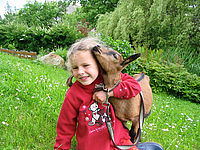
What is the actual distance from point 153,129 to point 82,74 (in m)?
2.07

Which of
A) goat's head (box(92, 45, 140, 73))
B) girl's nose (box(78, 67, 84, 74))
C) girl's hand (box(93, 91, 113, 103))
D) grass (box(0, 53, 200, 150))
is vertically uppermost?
goat's head (box(92, 45, 140, 73))

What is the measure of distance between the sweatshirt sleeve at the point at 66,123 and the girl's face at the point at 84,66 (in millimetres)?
248

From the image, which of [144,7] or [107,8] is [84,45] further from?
[107,8]

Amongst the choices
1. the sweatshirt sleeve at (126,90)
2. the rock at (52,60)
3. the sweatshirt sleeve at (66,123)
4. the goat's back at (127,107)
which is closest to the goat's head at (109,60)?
the sweatshirt sleeve at (126,90)

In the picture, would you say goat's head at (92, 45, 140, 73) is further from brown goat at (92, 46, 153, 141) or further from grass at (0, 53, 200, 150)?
grass at (0, 53, 200, 150)

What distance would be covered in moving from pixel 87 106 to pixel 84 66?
0.35 metres

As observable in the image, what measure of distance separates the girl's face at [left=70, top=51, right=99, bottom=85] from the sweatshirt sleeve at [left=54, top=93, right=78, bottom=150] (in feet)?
0.81

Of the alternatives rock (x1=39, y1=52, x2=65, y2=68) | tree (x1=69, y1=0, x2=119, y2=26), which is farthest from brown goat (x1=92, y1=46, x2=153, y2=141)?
tree (x1=69, y1=0, x2=119, y2=26)

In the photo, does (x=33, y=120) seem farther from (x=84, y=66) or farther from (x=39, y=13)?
(x=39, y=13)

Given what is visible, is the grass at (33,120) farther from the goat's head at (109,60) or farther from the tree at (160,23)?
the tree at (160,23)

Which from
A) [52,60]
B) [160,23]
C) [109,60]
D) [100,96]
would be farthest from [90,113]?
[160,23]

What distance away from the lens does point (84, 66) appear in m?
1.31

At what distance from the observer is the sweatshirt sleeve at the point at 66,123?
145cm

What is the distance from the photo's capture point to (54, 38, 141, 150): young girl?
4.31 feet
